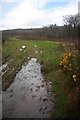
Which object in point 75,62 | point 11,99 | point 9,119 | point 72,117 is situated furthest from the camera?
point 75,62

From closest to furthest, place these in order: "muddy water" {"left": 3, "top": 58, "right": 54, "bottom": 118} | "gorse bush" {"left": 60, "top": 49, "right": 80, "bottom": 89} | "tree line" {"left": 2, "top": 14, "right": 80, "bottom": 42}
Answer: "muddy water" {"left": 3, "top": 58, "right": 54, "bottom": 118} → "gorse bush" {"left": 60, "top": 49, "right": 80, "bottom": 89} → "tree line" {"left": 2, "top": 14, "right": 80, "bottom": 42}

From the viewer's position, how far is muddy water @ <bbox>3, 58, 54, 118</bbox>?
1158cm

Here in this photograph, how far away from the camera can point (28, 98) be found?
1370cm

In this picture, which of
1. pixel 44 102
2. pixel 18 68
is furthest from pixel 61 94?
pixel 18 68

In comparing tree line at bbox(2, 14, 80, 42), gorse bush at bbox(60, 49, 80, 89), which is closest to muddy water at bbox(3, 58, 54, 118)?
gorse bush at bbox(60, 49, 80, 89)

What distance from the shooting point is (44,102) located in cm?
1282

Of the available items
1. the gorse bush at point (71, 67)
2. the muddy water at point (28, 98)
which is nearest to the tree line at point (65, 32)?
the gorse bush at point (71, 67)

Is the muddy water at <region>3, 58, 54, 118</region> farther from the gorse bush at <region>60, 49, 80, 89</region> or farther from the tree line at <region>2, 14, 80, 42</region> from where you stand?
the tree line at <region>2, 14, 80, 42</region>

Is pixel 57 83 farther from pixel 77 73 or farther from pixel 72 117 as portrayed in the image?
pixel 72 117

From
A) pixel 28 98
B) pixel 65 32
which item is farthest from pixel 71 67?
pixel 65 32

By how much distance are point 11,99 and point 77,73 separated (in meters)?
Result: 4.06

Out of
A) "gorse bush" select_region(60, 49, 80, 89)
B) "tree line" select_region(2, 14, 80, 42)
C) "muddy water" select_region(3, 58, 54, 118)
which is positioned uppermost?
"tree line" select_region(2, 14, 80, 42)

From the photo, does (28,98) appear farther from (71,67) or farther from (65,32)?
(65,32)

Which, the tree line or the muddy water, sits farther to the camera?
the tree line
